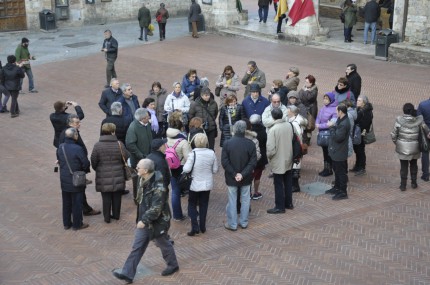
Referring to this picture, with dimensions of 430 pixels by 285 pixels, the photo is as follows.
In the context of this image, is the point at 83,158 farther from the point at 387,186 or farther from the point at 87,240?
the point at 387,186

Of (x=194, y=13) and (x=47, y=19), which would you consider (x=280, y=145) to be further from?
(x=47, y=19)

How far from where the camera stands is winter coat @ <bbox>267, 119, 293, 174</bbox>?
11.1 meters

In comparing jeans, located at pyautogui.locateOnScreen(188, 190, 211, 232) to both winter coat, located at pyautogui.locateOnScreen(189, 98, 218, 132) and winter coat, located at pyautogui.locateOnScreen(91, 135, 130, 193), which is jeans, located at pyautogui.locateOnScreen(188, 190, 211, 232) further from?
winter coat, located at pyautogui.locateOnScreen(189, 98, 218, 132)

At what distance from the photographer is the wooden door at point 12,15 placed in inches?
1211

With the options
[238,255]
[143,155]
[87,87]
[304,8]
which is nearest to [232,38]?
[304,8]

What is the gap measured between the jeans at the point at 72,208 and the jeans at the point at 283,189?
10.0ft

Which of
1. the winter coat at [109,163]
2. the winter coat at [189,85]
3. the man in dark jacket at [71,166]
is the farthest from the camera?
the winter coat at [189,85]

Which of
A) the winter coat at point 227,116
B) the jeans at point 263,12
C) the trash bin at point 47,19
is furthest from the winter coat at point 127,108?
the trash bin at point 47,19

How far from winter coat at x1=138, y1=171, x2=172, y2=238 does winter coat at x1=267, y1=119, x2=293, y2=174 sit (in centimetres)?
256

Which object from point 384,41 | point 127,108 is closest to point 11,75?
point 127,108

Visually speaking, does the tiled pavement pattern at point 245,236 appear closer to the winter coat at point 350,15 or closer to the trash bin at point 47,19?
the winter coat at point 350,15

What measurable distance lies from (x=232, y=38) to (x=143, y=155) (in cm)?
1797

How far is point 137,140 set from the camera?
11.8 m

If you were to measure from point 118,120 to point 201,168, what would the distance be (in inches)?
100
